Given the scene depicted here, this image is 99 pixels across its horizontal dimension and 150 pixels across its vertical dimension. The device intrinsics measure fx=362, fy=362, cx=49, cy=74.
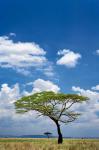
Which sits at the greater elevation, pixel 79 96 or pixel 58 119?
pixel 79 96

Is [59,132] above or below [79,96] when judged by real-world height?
below

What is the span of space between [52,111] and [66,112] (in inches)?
103

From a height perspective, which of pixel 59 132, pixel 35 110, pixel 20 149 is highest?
pixel 35 110

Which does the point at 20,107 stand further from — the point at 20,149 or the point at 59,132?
the point at 20,149

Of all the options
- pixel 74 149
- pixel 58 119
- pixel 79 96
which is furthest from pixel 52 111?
pixel 74 149

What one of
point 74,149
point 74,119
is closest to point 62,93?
point 74,119

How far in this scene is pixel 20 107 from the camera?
61.8 m

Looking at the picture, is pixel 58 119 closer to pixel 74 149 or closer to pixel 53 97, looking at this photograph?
pixel 53 97

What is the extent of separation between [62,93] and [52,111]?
3.38 meters

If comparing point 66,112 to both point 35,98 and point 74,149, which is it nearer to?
point 35,98

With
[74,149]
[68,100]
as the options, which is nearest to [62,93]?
[68,100]

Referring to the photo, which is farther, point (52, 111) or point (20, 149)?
point (52, 111)

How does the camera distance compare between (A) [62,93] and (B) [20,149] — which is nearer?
(B) [20,149]

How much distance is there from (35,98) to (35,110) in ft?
7.15
